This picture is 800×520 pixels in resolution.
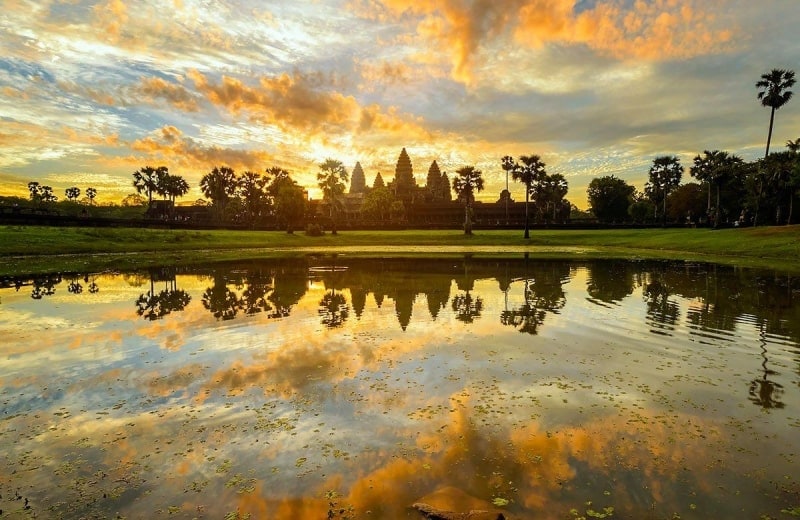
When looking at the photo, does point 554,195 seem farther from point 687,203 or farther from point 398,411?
point 398,411

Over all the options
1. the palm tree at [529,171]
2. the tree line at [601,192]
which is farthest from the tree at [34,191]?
the palm tree at [529,171]

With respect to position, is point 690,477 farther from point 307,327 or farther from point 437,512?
point 307,327

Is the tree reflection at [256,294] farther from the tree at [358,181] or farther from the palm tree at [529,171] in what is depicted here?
the tree at [358,181]

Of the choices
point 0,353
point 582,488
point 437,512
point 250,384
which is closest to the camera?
point 437,512

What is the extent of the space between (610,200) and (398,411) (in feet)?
400

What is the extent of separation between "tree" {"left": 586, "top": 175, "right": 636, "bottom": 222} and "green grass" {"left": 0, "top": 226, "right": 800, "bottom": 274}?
Answer: 174 ft

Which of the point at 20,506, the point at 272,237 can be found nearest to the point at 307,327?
the point at 20,506

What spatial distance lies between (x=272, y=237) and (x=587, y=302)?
5342 cm

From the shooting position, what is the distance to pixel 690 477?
563 cm

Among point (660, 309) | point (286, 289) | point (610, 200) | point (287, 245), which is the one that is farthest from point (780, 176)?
point (286, 289)

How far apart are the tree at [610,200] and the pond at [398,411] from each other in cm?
10884

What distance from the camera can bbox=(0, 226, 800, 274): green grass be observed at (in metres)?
34.6

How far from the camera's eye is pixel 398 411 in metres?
7.66

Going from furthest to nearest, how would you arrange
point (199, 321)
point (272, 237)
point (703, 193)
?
1. point (703, 193)
2. point (272, 237)
3. point (199, 321)
